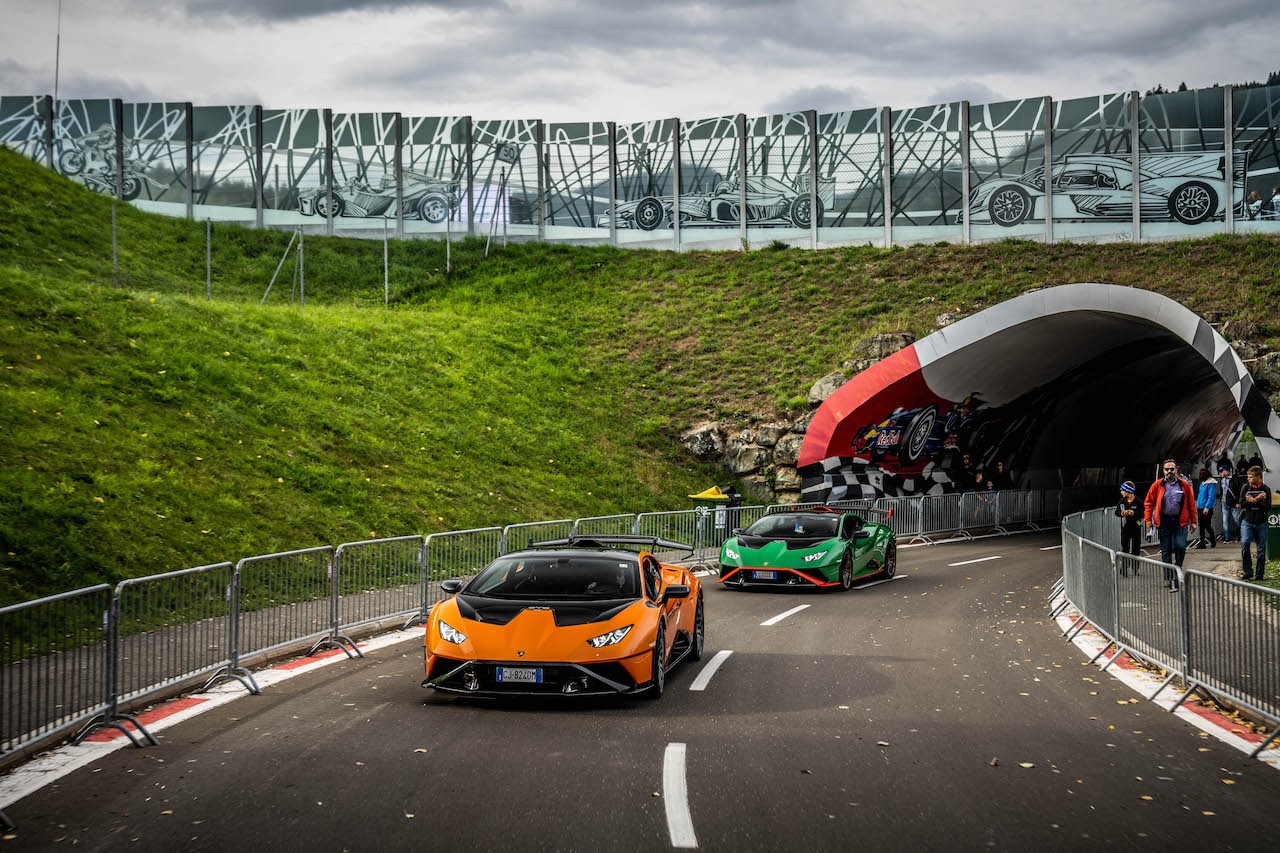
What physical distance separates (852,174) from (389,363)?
23.8m

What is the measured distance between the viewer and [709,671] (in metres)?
10.8

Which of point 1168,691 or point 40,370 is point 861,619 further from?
point 40,370

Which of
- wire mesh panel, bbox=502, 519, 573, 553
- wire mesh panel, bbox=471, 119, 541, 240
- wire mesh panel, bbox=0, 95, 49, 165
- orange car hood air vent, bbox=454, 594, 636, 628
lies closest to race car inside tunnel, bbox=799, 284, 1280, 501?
wire mesh panel, bbox=502, 519, 573, 553

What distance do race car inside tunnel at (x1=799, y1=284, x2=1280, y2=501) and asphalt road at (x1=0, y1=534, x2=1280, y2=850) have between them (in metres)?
20.7

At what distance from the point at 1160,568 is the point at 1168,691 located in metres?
1.15

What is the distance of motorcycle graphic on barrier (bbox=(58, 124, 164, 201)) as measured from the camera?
160 feet

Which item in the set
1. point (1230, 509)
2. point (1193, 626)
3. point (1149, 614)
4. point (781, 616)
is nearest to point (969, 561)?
point (1230, 509)

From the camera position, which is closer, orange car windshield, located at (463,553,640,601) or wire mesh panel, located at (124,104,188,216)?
orange car windshield, located at (463,553,640,601)

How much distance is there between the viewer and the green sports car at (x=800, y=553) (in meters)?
18.7

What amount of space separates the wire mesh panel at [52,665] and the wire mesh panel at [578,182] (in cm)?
4373

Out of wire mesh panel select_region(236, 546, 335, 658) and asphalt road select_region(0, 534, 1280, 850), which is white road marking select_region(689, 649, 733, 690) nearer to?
asphalt road select_region(0, 534, 1280, 850)

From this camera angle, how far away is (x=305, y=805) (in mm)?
6082

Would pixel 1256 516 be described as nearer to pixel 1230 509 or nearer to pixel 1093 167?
pixel 1230 509

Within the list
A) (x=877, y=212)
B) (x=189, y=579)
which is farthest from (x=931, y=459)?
(x=189, y=579)
